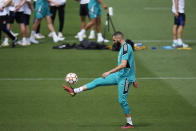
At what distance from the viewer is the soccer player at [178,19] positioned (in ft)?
63.1

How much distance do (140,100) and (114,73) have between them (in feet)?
7.80

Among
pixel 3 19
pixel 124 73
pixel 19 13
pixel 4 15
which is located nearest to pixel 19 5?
pixel 19 13

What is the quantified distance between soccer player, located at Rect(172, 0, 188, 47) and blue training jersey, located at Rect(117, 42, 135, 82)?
28.1 feet

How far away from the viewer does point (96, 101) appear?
13492 mm

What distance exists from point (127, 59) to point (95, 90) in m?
3.99

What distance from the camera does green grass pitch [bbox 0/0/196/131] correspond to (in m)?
11.7

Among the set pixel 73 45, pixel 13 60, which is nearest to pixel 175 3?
pixel 73 45

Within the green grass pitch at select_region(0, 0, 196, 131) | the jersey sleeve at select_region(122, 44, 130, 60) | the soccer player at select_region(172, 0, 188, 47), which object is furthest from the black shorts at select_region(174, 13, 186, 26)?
the jersey sleeve at select_region(122, 44, 130, 60)

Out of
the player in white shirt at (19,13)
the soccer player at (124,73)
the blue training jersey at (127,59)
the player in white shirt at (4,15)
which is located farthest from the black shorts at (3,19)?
the blue training jersey at (127,59)

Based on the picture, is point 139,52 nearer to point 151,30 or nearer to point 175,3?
point 175,3

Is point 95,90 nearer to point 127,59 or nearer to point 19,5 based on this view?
point 127,59

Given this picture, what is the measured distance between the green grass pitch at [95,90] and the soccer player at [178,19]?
0.55m

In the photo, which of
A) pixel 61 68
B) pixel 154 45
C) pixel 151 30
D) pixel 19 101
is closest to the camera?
pixel 19 101

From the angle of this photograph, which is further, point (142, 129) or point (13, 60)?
point (13, 60)
